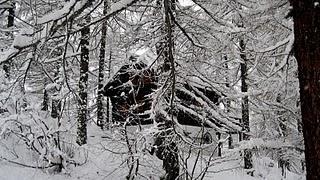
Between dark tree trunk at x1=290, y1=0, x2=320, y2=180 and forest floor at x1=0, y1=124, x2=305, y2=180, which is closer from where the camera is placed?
dark tree trunk at x1=290, y1=0, x2=320, y2=180

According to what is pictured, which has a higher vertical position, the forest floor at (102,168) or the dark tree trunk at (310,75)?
the dark tree trunk at (310,75)

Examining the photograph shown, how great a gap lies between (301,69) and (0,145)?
9324 millimetres

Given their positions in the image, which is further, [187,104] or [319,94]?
[187,104]

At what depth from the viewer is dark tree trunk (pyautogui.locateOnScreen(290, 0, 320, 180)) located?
3320mm

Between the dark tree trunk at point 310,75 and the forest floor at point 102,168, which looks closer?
the dark tree trunk at point 310,75

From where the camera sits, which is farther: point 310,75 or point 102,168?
point 102,168

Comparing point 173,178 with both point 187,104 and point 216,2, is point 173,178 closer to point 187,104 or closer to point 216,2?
point 187,104

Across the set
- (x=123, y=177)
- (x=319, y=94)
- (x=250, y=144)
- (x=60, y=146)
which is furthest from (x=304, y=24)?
(x=60, y=146)

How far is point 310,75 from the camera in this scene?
338 cm

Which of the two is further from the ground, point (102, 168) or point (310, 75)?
point (310, 75)

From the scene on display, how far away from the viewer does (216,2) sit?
30.7ft

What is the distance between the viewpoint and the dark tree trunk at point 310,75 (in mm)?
3320

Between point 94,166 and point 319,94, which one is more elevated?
point 319,94

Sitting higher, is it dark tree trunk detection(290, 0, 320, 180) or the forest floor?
dark tree trunk detection(290, 0, 320, 180)
